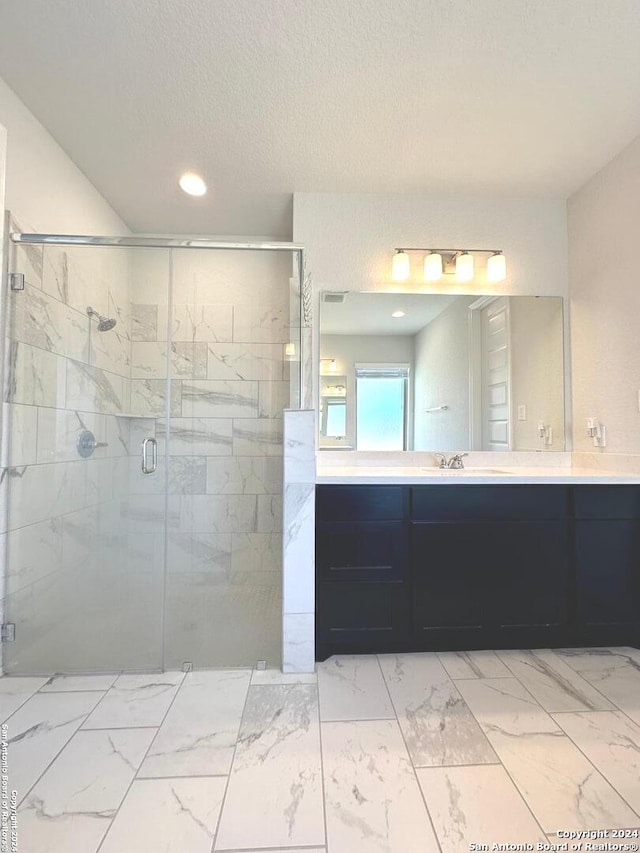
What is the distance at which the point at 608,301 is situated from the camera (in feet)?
7.32

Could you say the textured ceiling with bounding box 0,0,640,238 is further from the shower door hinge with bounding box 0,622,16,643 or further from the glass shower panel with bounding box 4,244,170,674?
the shower door hinge with bounding box 0,622,16,643

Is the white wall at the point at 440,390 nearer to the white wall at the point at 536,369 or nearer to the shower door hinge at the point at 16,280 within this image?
the white wall at the point at 536,369

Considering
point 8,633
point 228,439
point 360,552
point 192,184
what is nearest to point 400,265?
point 192,184

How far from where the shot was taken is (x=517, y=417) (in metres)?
2.51

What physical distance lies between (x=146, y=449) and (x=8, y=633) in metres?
0.98

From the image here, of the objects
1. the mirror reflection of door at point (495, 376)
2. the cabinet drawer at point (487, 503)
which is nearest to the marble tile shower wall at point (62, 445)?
the cabinet drawer at point (487, 503)

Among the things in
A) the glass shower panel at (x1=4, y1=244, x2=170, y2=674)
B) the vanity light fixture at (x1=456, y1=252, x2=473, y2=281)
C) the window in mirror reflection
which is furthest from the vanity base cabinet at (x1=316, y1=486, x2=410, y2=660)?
the vanity light fixture at (x1=456, y1=252, x2=473, y2=281)

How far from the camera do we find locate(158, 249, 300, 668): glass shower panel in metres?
2.05

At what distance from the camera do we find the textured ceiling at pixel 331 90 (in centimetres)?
146

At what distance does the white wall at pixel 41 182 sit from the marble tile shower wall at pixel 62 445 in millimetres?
229

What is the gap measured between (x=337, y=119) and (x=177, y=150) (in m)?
0.84

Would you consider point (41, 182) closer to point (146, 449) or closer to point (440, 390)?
point (146, 449)


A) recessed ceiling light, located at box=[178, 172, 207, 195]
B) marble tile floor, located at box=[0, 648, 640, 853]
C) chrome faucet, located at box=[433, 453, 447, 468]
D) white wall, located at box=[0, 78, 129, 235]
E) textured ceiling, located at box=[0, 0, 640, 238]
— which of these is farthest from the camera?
chrome faucet, located at box=[433, 453, 447, 468]

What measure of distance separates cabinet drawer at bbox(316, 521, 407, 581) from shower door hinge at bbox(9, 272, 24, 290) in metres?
1.77
